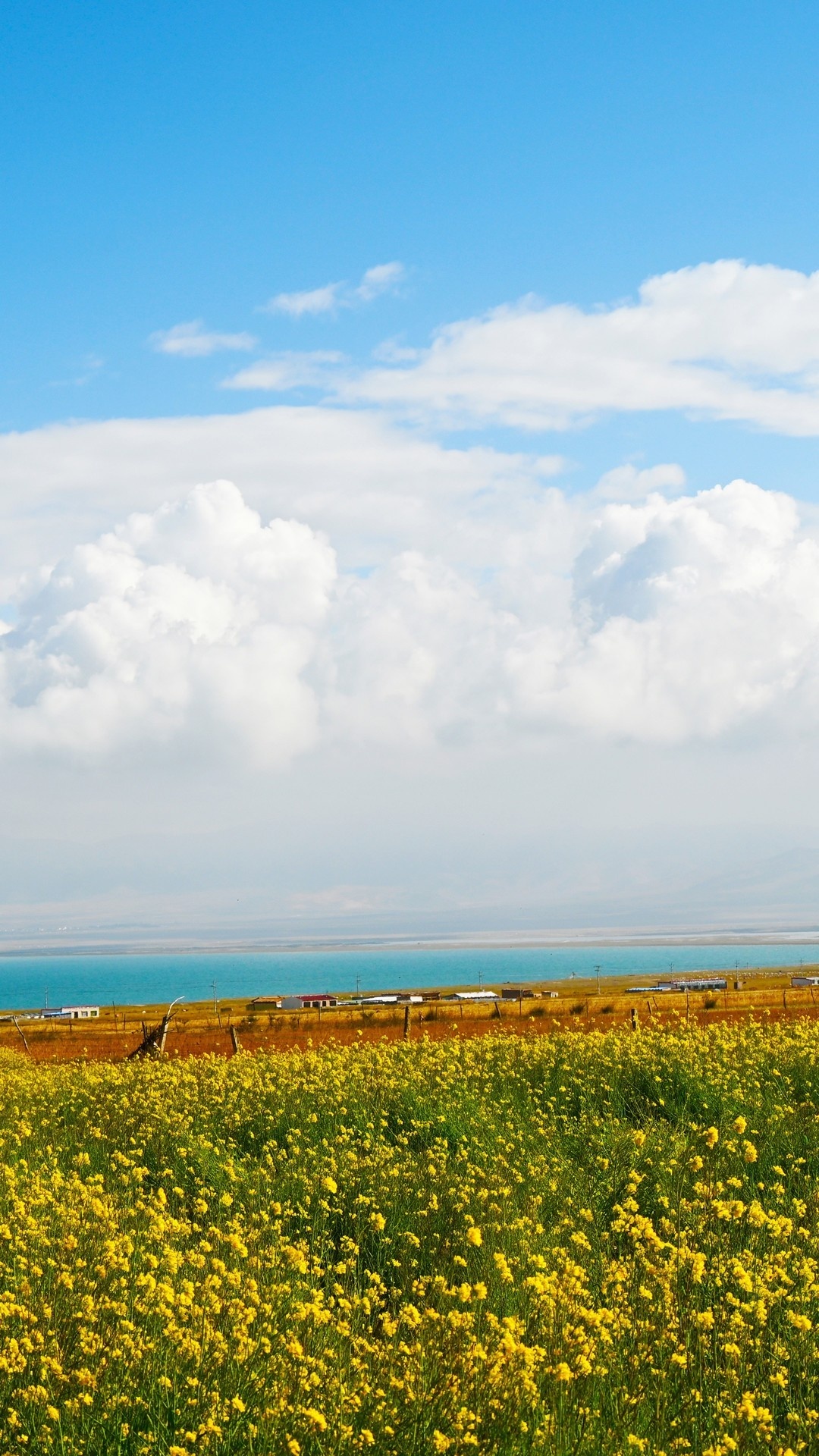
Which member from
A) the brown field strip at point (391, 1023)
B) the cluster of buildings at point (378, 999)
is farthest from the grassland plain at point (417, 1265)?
the cluster of buildings at point (378, 999)

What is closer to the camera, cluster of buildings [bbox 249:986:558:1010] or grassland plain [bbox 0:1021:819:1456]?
grassland plain [bbox 0:1021:819:1456]

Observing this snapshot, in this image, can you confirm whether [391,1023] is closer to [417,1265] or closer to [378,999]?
[417,1265]

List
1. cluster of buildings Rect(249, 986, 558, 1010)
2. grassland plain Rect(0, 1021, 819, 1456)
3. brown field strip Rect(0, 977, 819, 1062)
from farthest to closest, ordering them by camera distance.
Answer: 1. cluster of buildings Rect(249, 986, 558, 1010)
2. brown field strip Rect(0, 977, 819, 1062)
3. grassland plain Rect(0, 1021, 819, 1456)

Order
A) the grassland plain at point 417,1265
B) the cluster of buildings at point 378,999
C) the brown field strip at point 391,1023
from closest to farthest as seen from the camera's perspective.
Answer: the grassland plain at point 417,1265
the brown field strip at point 391,1023
the cluster of buildings at point 378,999

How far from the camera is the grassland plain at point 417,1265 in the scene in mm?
6766

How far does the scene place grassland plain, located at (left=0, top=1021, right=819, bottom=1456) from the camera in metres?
6.77

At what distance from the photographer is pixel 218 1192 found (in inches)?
521

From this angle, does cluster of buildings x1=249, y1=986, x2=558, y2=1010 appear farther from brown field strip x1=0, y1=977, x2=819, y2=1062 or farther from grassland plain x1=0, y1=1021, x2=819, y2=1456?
grassland plain x1=0, y1=1021, x2=819, y2=1456

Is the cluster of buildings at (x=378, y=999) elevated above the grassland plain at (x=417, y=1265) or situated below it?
below

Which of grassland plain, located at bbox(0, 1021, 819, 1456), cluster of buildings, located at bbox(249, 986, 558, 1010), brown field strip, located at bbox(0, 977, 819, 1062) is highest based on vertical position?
grassland plain, located at bbox(0, 1021, 819, 1456)

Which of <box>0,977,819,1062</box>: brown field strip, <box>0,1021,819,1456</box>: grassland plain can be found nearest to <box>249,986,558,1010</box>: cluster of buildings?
<box>0,977,819,1062</box>: brown field strip

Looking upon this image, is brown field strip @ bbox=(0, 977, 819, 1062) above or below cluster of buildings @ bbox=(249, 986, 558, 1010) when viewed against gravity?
above

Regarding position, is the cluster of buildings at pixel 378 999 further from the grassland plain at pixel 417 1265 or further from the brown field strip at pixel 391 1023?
the grassland plain at pixel 417 1265

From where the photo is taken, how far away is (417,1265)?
10711mm
